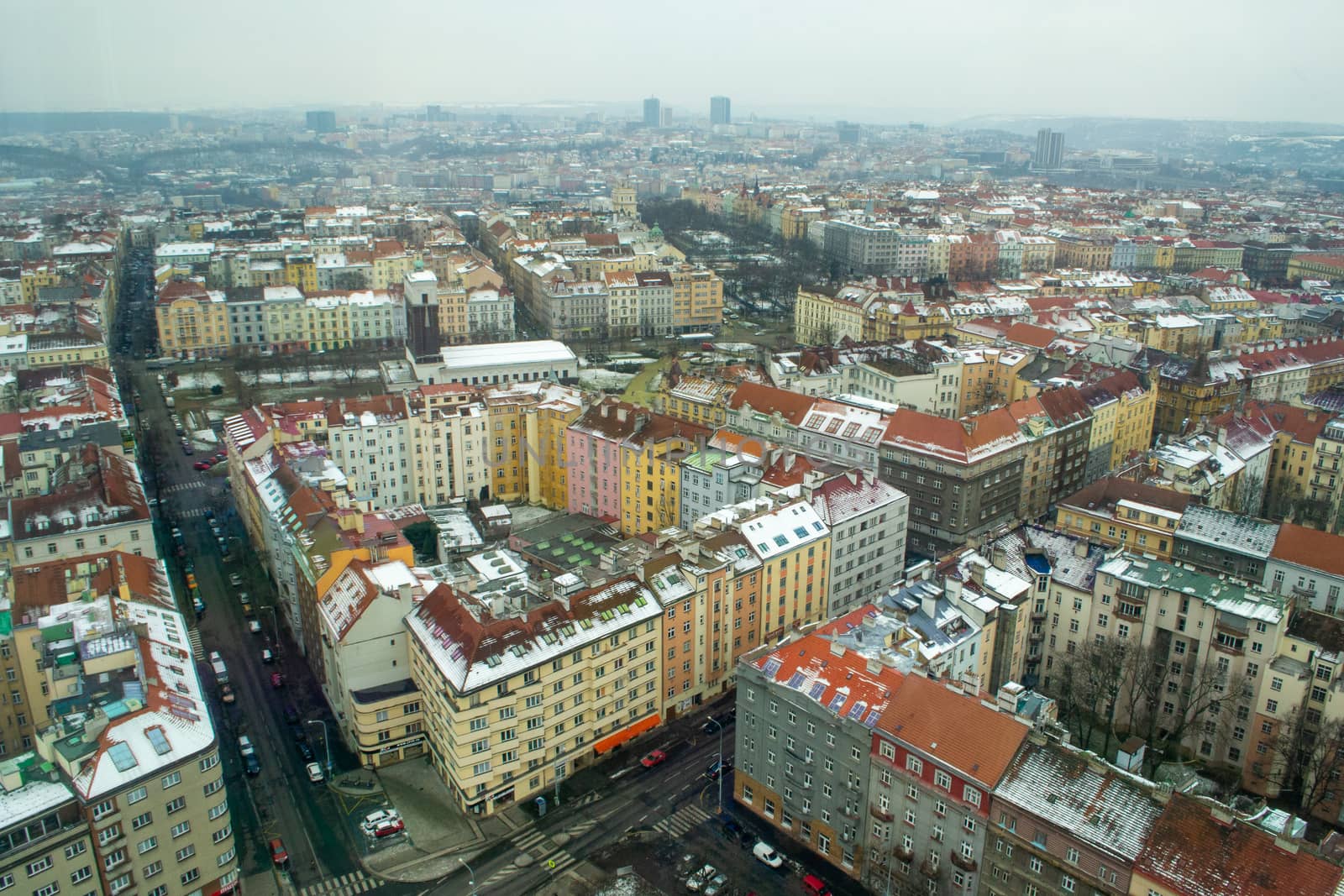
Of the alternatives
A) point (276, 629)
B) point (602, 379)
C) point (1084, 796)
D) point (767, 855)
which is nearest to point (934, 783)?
point (1084, 796)

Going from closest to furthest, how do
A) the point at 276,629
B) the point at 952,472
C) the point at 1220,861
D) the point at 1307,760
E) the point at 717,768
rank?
the point at 1220,861, the point at 1307,760, the point at 717,768, the point at 276,629, the point at 952,472

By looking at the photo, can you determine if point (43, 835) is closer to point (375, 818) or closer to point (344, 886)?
point (344, 886)

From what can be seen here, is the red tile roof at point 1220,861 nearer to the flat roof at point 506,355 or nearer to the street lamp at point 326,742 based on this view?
the street lamp at point 326,742

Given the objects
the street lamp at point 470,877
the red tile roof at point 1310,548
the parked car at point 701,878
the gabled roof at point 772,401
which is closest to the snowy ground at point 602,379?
the gabled roof at point 772,401

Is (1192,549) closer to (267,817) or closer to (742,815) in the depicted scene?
(742,815)

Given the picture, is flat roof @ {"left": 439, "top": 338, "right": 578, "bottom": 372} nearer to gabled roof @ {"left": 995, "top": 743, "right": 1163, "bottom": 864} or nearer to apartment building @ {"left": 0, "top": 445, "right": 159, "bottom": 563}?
apartment building @ {"left": 0, "top": 445, "right": 159, "bottom": 563}
